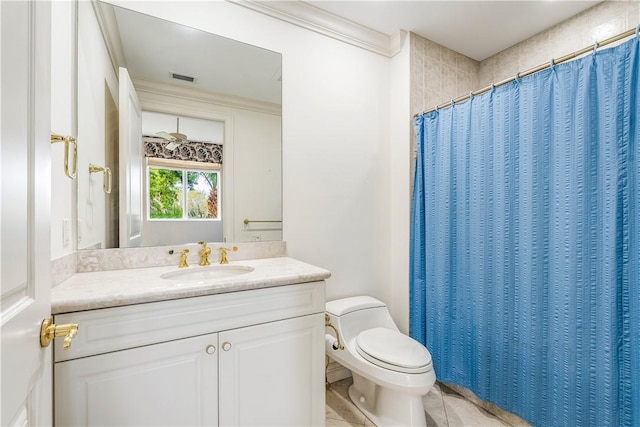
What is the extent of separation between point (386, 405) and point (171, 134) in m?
1.85

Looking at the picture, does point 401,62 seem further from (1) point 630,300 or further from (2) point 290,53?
(1) point 630,300

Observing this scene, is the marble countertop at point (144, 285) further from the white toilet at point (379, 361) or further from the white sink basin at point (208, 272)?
the white toilet at point (379, 361)

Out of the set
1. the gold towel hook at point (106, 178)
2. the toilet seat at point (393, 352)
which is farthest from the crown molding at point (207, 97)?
the toilet seat at point (393, 352)

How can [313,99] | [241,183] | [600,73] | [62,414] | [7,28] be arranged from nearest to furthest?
[7,28]
[62,414]
[600,73]
[241,183]
[313,99]

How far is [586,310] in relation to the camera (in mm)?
1287

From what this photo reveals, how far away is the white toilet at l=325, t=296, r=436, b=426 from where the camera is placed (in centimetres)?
143

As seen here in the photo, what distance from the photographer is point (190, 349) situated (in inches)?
43.0

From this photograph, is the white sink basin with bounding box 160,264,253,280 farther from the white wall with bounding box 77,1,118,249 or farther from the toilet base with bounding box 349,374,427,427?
the toilet base with bounding box 349,374,427,427

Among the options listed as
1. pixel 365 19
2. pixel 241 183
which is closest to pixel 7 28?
pixel 241 183

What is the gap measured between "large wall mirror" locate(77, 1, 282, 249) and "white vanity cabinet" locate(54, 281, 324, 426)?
1.93ft

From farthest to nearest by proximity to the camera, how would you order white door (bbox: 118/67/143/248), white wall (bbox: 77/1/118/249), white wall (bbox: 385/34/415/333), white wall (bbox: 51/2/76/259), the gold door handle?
white wall (bbox: 385/34/415/333)
white door (bbox: 118/67/143/248)
white wall (bbox: 77/1/118/249)
white wall (bbox: 51/2/76/259)
the gold door handle

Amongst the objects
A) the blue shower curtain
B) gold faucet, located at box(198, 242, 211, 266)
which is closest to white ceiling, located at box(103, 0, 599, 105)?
the blue shower curtain

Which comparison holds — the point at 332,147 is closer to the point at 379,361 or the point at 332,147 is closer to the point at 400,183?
the point at 400,183

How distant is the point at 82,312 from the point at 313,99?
5.32 feet
